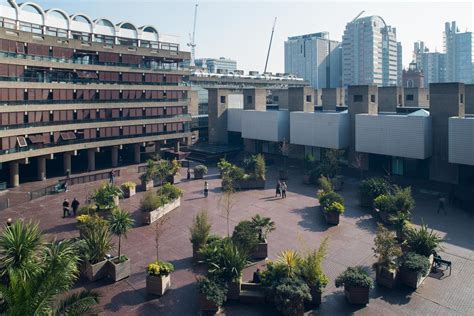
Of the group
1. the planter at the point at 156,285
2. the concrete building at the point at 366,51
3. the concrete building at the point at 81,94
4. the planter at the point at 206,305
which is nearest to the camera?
the planter at the point at 206,305

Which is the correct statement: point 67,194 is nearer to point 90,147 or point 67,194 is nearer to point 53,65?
point 90,147

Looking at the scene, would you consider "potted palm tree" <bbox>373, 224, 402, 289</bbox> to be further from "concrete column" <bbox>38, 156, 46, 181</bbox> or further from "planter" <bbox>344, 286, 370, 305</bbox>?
"concrete column" <bbox>38, 156, 46, 181</bbox>

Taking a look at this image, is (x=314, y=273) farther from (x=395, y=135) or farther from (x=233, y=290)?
(x=395, y=135)

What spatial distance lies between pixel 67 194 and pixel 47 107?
1145cm

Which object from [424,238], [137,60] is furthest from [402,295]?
[137,60]

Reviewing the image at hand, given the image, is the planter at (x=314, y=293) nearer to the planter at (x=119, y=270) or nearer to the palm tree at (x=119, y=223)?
the planter at (x=119, y=270)

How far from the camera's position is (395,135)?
130 feet

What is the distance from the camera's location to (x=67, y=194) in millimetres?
38125

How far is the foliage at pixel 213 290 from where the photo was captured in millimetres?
16812

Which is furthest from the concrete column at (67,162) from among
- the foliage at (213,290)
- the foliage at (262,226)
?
the foliage at (213,290)

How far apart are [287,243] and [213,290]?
29.4ft

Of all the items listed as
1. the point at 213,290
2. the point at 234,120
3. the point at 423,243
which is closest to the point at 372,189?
the point at 423,243

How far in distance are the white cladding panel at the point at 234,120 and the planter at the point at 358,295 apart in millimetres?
44283

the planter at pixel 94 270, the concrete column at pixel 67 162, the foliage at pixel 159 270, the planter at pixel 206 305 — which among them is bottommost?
the planter at pixel 206 305
